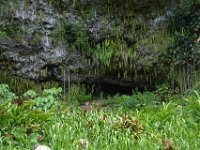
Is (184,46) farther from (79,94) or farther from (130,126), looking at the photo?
(130,126)

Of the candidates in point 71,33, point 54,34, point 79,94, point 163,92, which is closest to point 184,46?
point 163,92

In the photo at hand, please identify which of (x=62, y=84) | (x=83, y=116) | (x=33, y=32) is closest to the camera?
(x=83, y=116)

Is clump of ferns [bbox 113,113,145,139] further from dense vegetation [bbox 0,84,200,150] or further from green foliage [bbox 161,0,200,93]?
green foliage [bbox 161,0,200,93]

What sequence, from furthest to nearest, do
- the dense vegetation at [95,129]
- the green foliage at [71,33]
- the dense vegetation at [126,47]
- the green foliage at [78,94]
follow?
the green foliage at [78,94]
the green foliage at [71,33]
the dense vegetation at [126,47]
the dense vegetation at [95,129]

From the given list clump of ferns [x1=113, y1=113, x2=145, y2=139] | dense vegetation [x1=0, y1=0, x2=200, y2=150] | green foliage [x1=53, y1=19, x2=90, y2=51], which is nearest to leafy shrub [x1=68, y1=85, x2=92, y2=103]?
dense vegetation [x1=0, y1=0, x2=200, y2=150]

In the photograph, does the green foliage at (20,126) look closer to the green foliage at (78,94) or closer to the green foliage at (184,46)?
the green foliage at (78,94)

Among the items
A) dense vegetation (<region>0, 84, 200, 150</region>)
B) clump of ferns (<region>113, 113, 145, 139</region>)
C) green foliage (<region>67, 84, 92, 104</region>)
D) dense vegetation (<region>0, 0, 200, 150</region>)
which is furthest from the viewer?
green foliage (<region>67, 84, 92, 104</region>)

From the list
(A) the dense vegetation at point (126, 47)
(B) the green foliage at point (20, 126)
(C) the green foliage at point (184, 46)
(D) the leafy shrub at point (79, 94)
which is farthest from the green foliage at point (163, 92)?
(B) the green foliage at point (20, 126)

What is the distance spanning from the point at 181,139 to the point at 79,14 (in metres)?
6.97

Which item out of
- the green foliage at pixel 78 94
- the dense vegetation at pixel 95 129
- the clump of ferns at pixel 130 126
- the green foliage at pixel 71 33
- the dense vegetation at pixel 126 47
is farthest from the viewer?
the green foliage at pixel 78 94

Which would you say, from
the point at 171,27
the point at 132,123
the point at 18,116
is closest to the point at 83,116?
the point at 132,123

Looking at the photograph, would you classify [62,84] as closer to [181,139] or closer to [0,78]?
[0,78]

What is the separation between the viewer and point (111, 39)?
11.8 meters

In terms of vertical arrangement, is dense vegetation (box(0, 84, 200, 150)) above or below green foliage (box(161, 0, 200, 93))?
below
